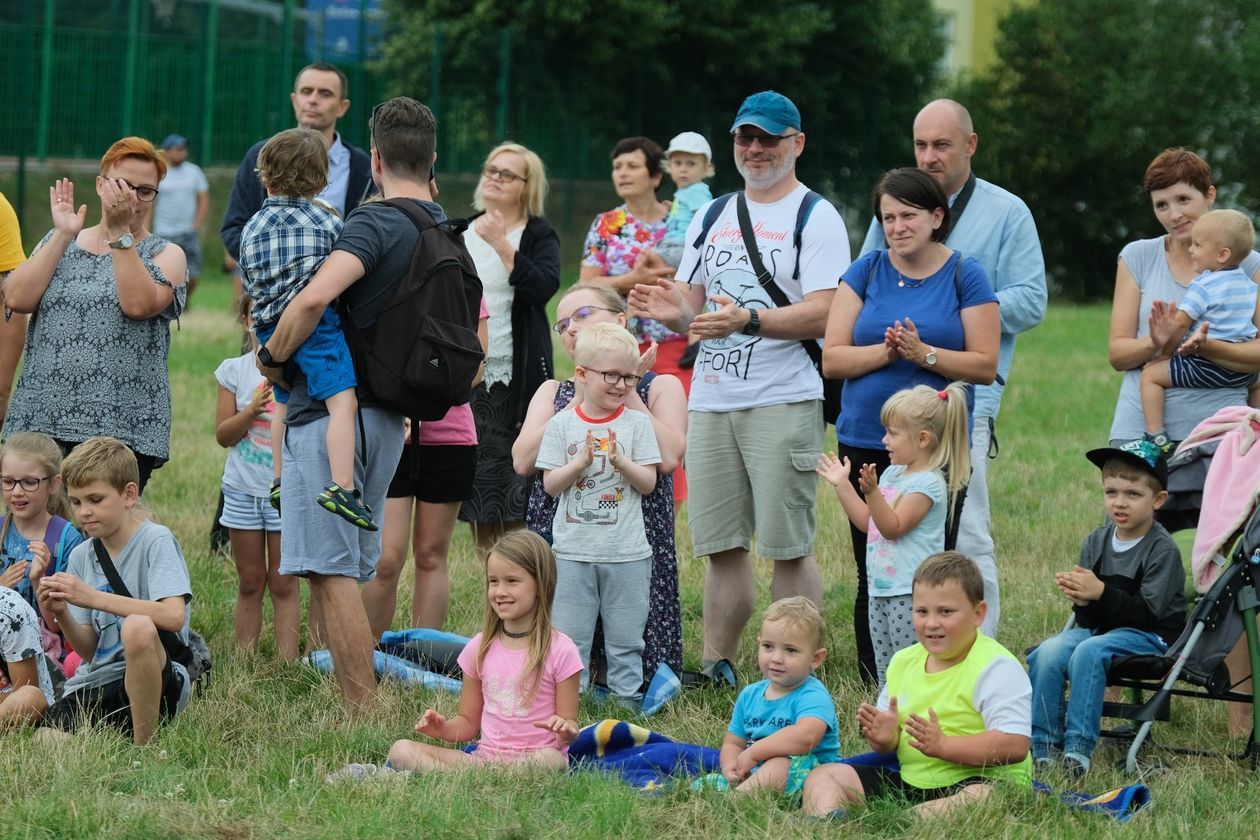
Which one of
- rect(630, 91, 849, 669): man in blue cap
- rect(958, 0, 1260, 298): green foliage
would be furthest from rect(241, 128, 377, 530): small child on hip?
rect(958, 0, 1260, 298): green foliage

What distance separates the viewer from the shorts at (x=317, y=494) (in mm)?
5738

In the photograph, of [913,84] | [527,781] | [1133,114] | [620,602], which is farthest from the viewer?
[913,84]

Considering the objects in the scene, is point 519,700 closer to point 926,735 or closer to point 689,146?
point 926,735

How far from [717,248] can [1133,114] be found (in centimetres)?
2617

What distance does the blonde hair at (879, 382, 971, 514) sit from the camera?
5.99 meters

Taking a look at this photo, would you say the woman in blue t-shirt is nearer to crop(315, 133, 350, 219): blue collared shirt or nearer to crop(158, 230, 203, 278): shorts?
crop(315, 133, 350, 219): blue collared shirt

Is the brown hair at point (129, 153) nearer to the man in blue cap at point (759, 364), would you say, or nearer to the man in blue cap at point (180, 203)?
the man in blue cap at point (759, 364)

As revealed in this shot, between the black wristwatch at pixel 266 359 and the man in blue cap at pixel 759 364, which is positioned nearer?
the black wristwatch at pixel 266 359

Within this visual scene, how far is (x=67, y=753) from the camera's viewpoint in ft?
17.4

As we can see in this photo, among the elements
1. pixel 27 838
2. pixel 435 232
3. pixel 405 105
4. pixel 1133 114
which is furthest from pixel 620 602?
pixel 1133 114

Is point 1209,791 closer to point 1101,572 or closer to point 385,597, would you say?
point 1101,572

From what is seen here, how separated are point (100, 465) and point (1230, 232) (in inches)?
170

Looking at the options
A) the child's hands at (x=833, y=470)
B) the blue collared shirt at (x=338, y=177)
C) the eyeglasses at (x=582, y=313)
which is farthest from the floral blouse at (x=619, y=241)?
the child's hands at (x=833, y=470)

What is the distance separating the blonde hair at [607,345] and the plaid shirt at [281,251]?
1.07 metres
